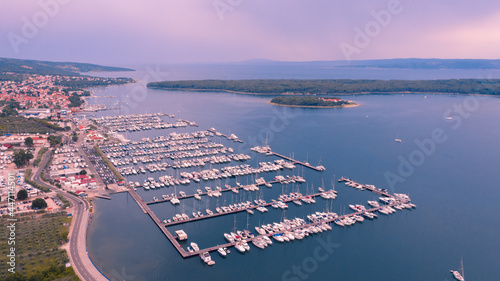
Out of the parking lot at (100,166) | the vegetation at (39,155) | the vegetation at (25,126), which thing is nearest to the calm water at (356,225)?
the parking lot at (100,166)

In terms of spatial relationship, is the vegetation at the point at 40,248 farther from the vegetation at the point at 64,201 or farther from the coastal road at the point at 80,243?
the vegetation at the point at 64,201

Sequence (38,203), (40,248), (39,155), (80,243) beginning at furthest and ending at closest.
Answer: (39,155) < (38,203) < (80,243) < (40,248)

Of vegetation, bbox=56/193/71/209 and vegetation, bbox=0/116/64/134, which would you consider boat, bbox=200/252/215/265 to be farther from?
vegetation, bbox=0/116/64/134

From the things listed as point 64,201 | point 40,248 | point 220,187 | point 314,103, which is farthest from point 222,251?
point 314,103

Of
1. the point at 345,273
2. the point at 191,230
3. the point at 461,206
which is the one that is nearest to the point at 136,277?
the point at 191,230

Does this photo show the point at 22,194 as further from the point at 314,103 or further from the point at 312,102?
the point at 314,103
